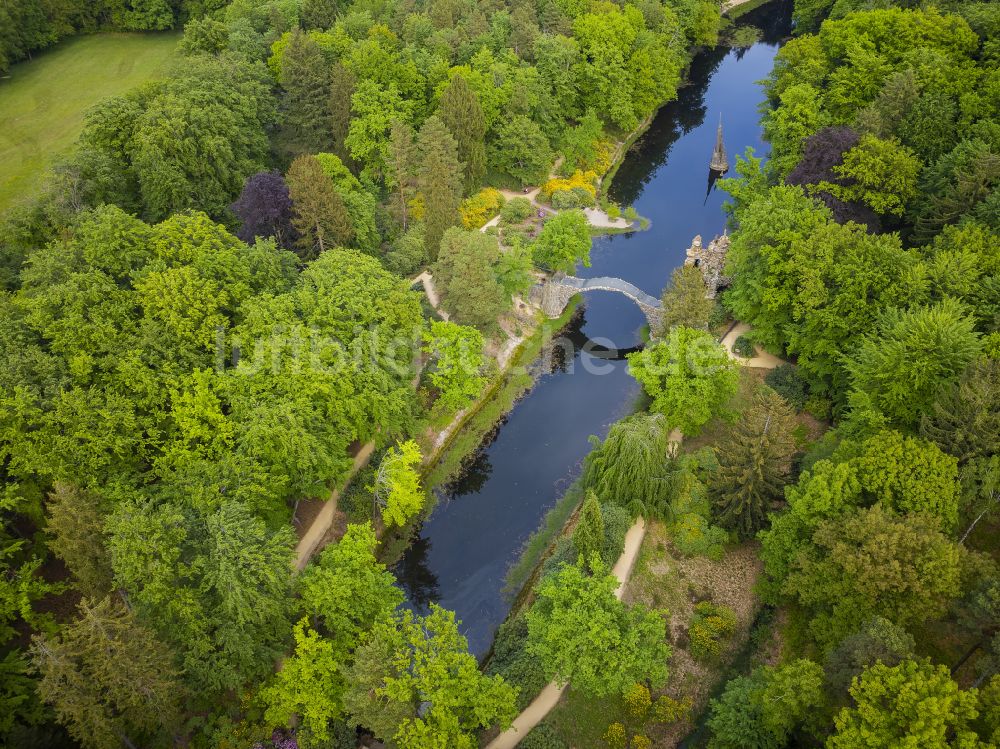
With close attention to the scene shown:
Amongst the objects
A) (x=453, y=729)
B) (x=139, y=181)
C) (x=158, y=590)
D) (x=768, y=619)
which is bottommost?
(x=768, y=619)

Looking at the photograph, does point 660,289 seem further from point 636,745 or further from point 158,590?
point 158,590

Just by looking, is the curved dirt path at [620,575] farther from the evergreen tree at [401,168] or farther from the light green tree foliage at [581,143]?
the evergreen tree at [401,168]

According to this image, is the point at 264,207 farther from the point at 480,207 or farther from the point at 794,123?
the point at 794,123

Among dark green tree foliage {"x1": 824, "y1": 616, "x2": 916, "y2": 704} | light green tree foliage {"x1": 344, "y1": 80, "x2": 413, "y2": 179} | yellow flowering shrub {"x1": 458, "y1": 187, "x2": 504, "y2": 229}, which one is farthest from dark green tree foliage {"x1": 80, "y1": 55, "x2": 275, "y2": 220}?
dark green tree foliage {"x1": 824, "y1": 616, "x2": 916, "y2": 704}

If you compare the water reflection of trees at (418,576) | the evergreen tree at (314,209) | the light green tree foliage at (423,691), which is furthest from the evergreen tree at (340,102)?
the light green tree foliage at (423,691)

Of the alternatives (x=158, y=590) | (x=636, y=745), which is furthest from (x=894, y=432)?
(x=158, y=590)

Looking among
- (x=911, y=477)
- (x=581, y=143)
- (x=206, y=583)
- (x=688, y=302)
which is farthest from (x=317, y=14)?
(x=911, y=477)
